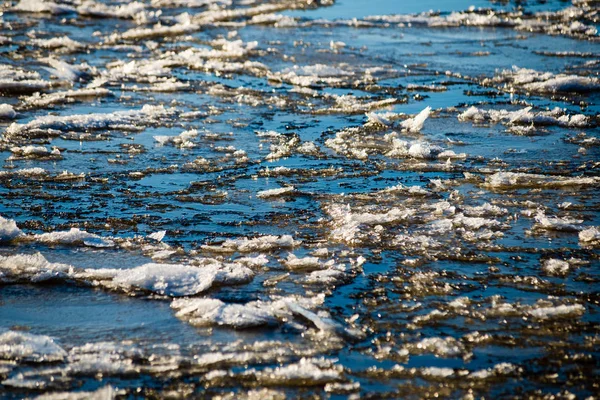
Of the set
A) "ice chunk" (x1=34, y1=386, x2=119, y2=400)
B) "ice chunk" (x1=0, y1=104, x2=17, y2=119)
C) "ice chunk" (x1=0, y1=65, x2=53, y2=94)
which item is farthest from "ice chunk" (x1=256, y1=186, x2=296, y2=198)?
"ice chunk" (x1=0, y1=65, x2=53, y2=94)

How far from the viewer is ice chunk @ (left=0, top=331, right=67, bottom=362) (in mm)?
2658

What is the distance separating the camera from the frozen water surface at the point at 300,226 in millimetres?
2625

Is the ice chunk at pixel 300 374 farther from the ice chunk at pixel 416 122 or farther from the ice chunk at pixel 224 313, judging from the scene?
the ice chunk at pixel 416 122

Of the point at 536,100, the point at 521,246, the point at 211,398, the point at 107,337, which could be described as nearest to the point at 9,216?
the point at 107,337

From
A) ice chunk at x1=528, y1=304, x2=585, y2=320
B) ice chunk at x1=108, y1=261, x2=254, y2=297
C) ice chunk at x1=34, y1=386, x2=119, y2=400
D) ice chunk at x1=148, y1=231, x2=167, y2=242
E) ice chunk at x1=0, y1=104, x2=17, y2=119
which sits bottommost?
ice chunk at x1=528, y1=304, x2=585, y2=320

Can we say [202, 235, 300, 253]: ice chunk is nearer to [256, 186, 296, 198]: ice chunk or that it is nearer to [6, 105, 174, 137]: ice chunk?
[256, 186, 296, 198]: ice chunk

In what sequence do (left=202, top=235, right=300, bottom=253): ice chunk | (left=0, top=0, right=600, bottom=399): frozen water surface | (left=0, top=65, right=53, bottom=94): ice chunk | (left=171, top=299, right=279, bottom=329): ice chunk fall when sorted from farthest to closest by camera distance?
(left=0, top=65, right=53, bottom=94): ice chunk < (left=202, top=235, right=300, bottom=253): ice chunk < (left=171, top=299, right=279, bottom=329): ice chunk < (left=0, top=0, right=600, bottom=399): frozen water surface

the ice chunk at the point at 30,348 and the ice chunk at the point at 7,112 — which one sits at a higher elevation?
the ice chunk at the point at 7,112

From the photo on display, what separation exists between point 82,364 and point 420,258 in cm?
159

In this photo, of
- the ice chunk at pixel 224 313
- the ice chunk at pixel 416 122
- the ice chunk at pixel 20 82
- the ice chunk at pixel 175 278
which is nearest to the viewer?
the ice chunk at pixel 224 313

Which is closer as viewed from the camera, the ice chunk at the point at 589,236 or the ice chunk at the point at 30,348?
the ice chunk at the point at 30,348

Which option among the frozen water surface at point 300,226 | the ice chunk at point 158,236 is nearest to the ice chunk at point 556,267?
the frozen water surface at point 300,226

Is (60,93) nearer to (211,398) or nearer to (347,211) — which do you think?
(347,211)

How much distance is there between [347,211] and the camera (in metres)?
4.05
